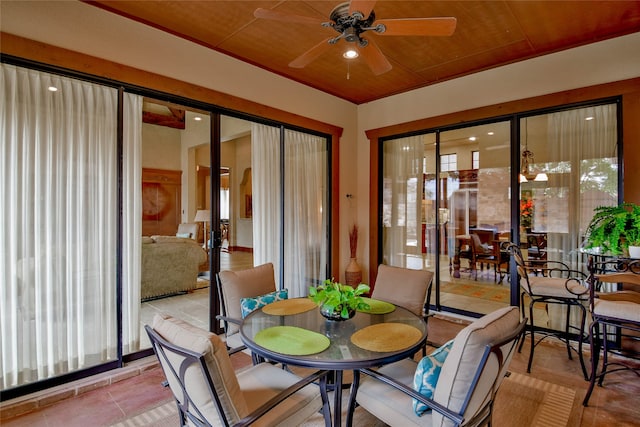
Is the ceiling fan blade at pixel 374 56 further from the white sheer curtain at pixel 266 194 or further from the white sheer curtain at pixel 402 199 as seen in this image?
the white sheer curtain at pixel 402 199

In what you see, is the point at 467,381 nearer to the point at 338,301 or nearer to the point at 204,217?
the point at 338,301

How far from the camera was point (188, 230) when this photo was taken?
4.43 meters

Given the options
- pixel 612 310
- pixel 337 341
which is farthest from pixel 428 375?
pixel 612 310

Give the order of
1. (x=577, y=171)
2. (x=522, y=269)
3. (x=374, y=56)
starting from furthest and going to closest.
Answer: (x=577, y=171), (x=522, y=269), (x=374, y=56)

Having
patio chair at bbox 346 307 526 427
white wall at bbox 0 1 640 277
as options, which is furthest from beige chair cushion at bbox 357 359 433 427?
white wall at bbox 0 1 640 277

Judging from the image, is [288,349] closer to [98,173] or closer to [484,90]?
[98,173]

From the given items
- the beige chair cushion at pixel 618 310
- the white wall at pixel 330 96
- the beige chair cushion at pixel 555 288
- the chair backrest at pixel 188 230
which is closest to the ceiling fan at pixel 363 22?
the white wall at pixel 330 96

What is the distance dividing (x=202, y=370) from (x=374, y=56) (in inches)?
98.9

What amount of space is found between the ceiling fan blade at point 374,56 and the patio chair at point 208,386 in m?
2.29

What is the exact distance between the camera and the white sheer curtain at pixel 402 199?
4773 mm

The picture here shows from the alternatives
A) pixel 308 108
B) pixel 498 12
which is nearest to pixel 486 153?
pixel 498 12

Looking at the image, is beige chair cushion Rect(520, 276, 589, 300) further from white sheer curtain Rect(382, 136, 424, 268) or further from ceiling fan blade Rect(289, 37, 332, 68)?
ceiling fan blade Rect(289, 37, 332, 68)

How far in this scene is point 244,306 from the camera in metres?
2.50

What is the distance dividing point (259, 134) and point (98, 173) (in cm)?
184
